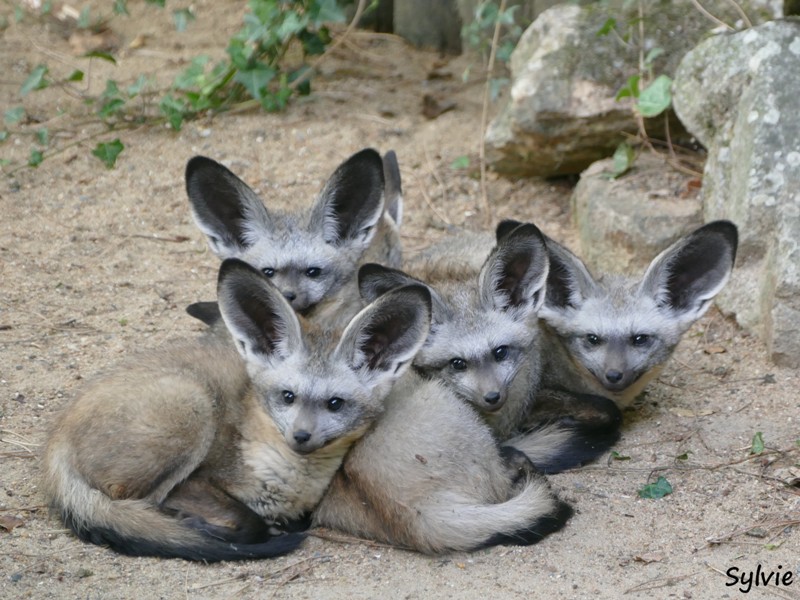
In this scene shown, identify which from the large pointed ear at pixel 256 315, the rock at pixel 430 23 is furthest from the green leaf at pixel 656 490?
the rock at pixel 430 23

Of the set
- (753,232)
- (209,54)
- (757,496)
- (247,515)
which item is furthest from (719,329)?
(209,54)

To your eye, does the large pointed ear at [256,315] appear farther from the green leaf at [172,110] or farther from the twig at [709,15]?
the green leaf at [172,110]

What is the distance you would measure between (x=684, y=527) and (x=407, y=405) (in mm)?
1322

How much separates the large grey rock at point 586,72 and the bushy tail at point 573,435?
2.80m

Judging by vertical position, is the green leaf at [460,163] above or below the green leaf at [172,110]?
below

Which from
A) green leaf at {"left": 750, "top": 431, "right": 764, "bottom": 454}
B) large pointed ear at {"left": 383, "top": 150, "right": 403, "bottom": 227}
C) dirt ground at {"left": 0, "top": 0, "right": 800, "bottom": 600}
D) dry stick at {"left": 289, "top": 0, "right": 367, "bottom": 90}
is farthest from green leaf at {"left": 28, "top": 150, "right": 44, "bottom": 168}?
green leaf at {"left": 750, "top": 431, "right": 764, "bottom": 454}

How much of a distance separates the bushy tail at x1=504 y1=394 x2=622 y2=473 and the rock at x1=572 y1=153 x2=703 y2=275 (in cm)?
146

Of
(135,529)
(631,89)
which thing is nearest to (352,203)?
(631,89)

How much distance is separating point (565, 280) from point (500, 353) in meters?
0.68

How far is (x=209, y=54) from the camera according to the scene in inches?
380

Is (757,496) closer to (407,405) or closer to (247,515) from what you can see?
(407,405)

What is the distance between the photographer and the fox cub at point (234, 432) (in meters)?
4.34

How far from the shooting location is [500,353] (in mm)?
5117

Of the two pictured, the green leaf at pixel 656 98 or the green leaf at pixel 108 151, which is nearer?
the green leaf at pixel 656 98
